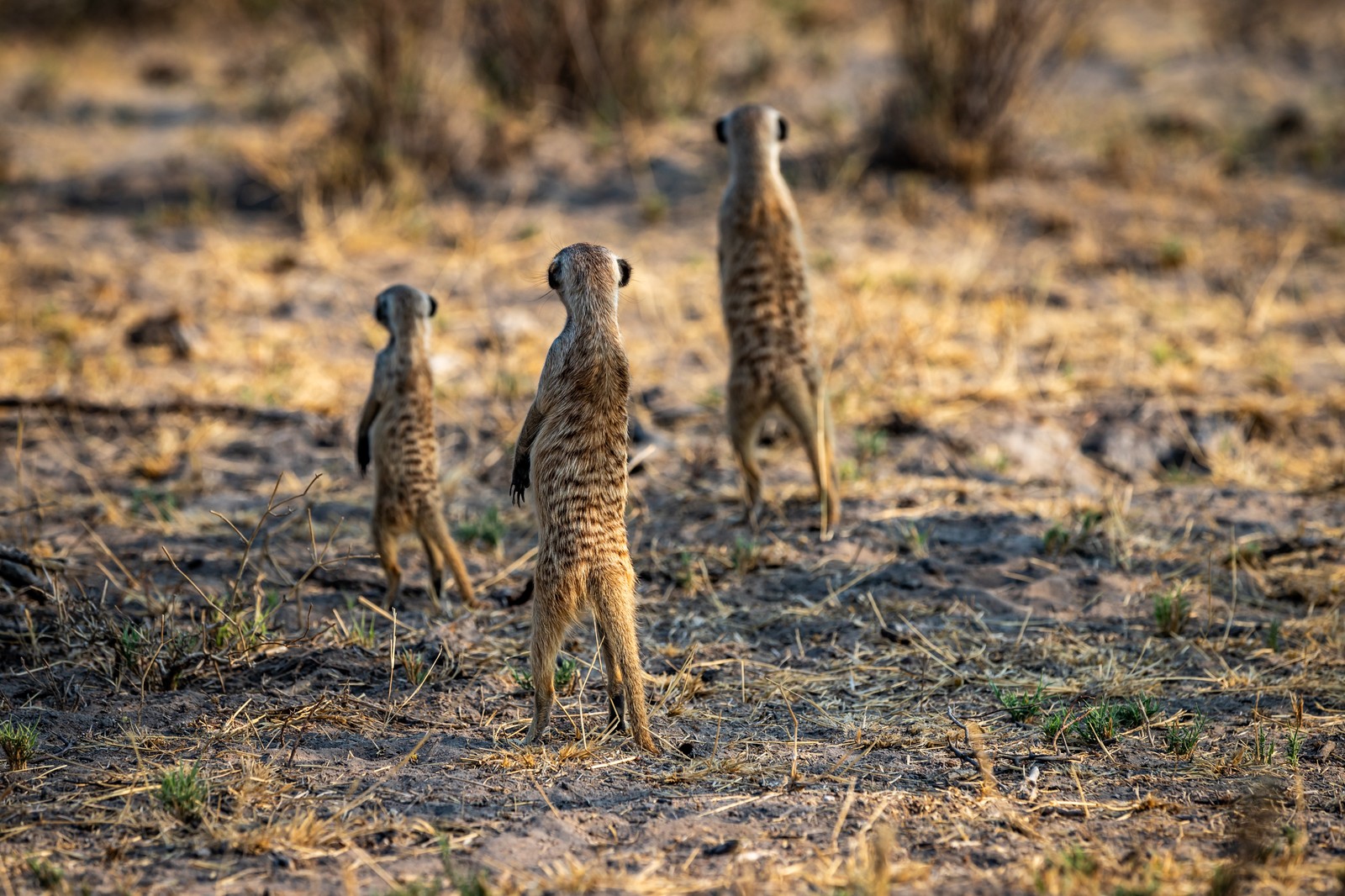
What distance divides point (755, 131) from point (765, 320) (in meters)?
0.99

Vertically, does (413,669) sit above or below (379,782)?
above

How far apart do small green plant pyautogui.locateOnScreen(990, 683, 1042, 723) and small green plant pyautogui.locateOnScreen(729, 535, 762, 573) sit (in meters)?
1.26

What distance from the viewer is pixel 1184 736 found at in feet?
12.1

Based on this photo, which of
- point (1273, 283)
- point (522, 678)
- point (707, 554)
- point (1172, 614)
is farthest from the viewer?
point (1273, 283)

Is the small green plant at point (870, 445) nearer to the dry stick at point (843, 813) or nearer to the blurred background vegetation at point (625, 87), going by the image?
the dry stick at point (843, 813)

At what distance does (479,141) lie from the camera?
9.80 metres

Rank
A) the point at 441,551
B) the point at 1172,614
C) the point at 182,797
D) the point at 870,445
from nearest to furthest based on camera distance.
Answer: the point at 182,797 → the point at 1172,614 → the point at 441,551 → the point at 870,445

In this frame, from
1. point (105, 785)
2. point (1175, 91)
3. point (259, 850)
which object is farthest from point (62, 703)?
point (1175, 91)

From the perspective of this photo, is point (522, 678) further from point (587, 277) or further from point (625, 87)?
point (625, 87)

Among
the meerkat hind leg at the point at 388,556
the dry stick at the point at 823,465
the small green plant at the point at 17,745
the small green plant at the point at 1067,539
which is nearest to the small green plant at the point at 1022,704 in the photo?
the small green plant at the point at 1067,539

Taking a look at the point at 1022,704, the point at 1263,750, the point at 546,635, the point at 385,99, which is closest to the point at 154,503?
the point at 546,635

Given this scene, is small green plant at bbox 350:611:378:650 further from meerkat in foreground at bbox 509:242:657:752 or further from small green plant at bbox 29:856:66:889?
small green plant at bbox 29:856:66:889

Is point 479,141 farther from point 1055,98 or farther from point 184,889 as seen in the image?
point 184,889

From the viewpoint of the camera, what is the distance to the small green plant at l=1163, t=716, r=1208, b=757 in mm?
3662
